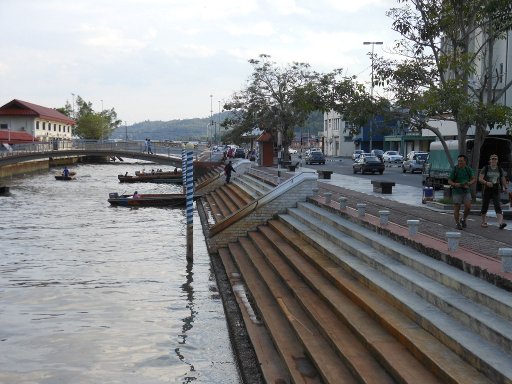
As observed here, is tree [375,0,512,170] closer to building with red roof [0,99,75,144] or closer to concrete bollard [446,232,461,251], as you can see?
concrete bollard [446,232,461,251]

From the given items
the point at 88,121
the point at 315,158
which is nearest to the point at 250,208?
the point at 315,158

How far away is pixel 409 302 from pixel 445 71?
→ 14708mm

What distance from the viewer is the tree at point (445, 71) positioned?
1933 cm

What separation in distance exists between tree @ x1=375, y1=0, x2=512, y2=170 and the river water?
8.62m

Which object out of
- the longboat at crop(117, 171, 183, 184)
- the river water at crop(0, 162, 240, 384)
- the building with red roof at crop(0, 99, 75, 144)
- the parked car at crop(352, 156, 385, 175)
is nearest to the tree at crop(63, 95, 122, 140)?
the building with red roof at crop(0, 99, 75, 144)

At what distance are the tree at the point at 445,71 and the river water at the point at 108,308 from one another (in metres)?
8.62

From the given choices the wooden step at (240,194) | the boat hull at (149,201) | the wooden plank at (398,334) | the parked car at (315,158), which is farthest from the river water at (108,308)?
the parked car at (315,158)

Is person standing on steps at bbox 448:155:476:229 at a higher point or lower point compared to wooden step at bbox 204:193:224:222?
higher

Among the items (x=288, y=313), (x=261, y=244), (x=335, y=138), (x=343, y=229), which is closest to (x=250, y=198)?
(x=261, y=244)

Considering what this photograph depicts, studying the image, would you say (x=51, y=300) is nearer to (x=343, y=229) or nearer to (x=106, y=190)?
(x=343, y=229)

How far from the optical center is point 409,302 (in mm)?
9266

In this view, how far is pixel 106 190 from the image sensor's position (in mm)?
54031

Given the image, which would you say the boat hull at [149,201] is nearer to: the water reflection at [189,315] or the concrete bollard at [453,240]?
the water reflection at [189,315]

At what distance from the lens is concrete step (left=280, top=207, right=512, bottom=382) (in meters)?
6.88
